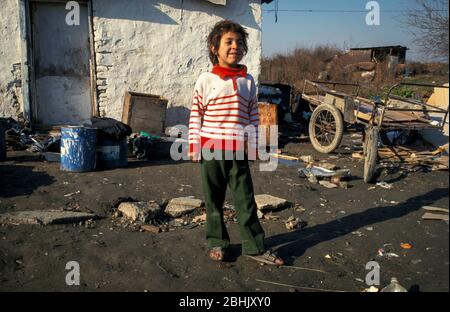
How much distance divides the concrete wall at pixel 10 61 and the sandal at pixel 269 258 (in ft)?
22.8

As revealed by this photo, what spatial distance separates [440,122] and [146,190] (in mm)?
5182

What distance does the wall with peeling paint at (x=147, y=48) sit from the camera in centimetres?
796

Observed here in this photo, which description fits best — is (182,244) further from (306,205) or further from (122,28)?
(122,28)

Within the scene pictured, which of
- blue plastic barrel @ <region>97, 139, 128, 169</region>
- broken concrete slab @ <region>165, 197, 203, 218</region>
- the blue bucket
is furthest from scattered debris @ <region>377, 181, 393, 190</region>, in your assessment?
the blue bucket

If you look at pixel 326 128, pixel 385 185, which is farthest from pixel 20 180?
pixel 326 128

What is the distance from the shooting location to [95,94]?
8.34 m

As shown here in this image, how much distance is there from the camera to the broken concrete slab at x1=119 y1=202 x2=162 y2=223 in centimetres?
393

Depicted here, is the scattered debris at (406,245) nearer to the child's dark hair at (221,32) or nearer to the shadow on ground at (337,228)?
the shadow on ground at (337,228)

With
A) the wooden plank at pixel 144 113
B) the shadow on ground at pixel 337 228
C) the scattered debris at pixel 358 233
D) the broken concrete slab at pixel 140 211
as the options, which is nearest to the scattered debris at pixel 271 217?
the shadow on ground at pixel 337 228

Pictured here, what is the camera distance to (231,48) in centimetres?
288

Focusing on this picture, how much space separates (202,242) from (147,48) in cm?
607

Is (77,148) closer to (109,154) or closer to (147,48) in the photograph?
(109,154)

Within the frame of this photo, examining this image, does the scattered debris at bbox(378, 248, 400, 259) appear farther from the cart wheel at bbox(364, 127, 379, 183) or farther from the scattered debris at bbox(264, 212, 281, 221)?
the cart wheel at bbox(364, 127, 379, 183)

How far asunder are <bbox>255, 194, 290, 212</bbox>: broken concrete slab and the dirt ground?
0.39 feet
